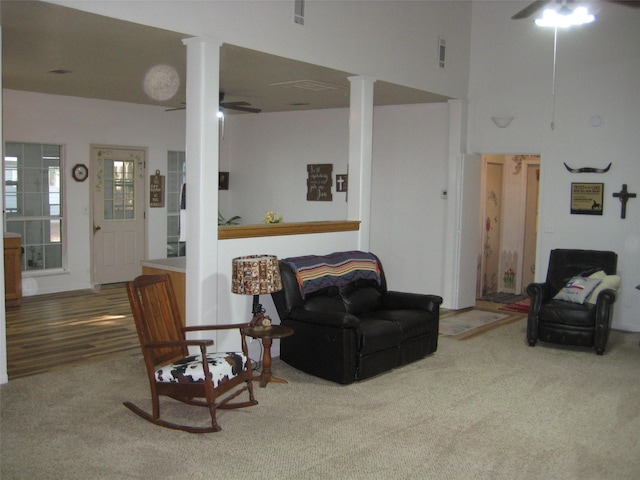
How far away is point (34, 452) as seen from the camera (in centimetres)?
362

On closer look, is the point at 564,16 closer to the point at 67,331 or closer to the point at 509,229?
the point at 509,229

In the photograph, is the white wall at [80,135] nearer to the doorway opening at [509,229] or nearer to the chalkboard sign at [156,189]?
the chalkboard sign at [156,189]

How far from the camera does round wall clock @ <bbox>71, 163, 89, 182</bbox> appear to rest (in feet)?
28.2

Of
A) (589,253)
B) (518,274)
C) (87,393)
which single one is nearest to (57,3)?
(87,393)

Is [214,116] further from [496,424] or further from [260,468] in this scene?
[496,424]

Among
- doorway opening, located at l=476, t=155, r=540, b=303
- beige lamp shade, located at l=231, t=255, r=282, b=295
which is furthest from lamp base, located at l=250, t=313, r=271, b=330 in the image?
doorway opening, located at l=476, t=155, r=540, b=303

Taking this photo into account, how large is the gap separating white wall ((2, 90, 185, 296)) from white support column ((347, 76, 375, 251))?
401cm

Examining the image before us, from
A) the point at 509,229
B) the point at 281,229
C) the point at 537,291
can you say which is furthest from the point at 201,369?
the point at 509,229

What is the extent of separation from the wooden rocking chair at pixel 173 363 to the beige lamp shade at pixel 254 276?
0.38m

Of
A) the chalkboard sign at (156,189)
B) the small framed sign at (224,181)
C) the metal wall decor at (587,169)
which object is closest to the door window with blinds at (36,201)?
the chalkboard sign at (156,189)

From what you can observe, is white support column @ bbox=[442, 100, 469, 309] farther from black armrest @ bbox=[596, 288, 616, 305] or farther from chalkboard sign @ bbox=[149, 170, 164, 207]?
chalkboard sign @ bbox=[149, 170, 164, 207]

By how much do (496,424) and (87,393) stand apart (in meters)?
2.80

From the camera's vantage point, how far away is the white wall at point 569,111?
6.92m

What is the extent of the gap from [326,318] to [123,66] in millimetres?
3279
